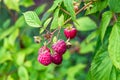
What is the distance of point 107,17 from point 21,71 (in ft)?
3.13

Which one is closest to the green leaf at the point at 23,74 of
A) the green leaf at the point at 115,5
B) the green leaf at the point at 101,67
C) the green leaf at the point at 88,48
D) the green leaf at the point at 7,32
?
the green leaf at the point at 7,32

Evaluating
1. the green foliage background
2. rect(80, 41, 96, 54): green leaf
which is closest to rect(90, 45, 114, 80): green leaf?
the green foliage background

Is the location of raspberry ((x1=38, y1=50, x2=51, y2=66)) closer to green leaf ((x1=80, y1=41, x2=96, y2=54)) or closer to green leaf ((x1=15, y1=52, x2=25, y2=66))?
green leaf ((x1=15, y1=52, x2=25, y2=66))

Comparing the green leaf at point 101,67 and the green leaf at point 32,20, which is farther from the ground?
the green leaf at point 32,20

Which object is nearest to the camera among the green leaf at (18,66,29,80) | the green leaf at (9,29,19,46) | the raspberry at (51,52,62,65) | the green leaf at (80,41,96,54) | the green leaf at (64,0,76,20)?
the green leaf at (64,0,76,20)

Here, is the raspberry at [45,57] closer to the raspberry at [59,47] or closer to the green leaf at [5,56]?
the raspberry at [59,47]

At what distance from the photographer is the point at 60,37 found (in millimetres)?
1488

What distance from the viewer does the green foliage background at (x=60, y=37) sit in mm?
1271

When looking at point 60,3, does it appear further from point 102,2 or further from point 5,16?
point 5,16

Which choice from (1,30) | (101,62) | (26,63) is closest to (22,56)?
(26,63)

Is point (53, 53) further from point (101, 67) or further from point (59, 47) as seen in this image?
point (101, 67)

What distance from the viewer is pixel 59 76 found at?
261cm

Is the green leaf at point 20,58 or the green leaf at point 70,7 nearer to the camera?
the green leaf at point 70,7

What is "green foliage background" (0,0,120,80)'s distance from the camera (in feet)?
4.17
